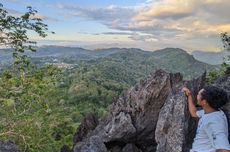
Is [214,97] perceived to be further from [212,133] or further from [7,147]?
[7,147]

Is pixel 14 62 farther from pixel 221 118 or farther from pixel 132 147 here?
pixel 221 118

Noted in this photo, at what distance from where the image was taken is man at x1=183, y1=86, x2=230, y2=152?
9273 millimetres

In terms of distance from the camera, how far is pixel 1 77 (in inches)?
966

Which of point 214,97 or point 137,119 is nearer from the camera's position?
point 214,97

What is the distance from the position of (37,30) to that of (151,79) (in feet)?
25.4

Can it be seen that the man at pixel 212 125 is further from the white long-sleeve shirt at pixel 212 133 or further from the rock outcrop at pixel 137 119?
the rock outcrop at pixel 137 119

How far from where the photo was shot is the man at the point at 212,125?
365 inches

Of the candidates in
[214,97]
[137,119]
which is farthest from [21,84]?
[214,97]

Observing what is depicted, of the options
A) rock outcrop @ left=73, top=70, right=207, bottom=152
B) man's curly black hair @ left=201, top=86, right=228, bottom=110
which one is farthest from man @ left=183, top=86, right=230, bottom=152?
rock outcrop @ left=73, top=70, right=207, bottom=152

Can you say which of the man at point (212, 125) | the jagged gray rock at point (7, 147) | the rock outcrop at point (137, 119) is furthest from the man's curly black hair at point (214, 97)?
the jagged gray rock at point (7, 147)

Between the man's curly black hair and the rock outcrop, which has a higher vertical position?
the man's curly black hair

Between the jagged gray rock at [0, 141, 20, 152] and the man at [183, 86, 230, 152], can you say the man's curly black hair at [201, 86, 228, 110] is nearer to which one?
the man at [183, 86, 230, 152]

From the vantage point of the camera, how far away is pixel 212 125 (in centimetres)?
944

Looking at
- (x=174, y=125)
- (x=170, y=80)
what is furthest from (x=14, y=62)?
(x=174, y=125)
